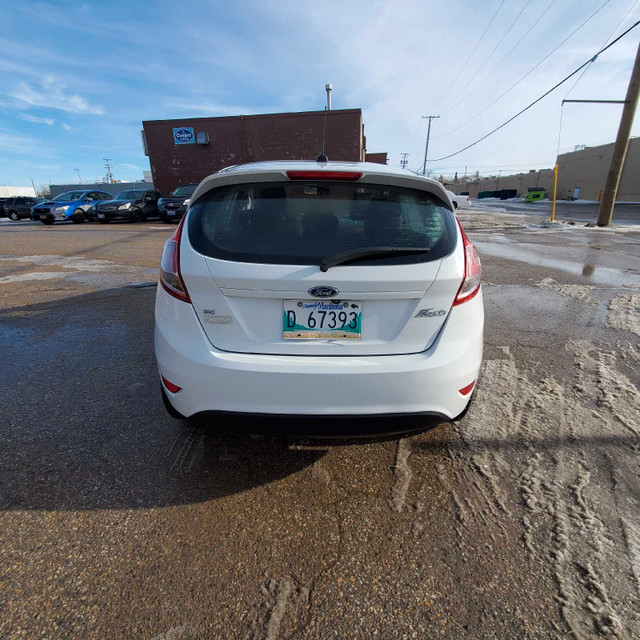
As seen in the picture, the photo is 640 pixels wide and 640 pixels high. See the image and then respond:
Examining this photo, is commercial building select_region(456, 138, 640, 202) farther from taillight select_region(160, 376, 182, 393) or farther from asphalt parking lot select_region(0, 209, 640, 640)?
taillight select_region(160, 376, 182, 393)

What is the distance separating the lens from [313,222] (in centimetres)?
202

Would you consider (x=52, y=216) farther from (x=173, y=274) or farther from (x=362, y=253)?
(x=362, y=253)

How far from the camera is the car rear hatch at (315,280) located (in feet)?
6.09

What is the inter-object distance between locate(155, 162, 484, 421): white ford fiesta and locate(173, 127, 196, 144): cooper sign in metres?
26.5

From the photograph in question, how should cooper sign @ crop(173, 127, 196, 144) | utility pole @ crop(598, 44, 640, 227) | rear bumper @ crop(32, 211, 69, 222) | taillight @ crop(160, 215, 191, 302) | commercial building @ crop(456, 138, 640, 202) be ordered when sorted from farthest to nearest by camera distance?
commercial building @ crop(456, 138, 640, 202) < cooper sign @ crop(173, 127, 196, 144) < rear bumper @ crop(32, 211, 69, 222) < utility pole @ crop(598, 44, 640, 227) < taillight @ crop(160, 215, 191, 302)

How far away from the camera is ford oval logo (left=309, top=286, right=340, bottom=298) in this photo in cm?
184

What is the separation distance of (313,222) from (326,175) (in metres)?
0.27

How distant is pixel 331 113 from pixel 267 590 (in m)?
25.5

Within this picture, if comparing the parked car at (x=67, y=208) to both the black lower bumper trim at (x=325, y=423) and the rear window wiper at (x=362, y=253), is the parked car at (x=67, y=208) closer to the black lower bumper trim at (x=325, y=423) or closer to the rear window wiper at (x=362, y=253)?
the black lower bumper trim at (x=325, y=423)

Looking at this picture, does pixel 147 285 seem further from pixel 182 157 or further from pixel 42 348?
pixel 182 157

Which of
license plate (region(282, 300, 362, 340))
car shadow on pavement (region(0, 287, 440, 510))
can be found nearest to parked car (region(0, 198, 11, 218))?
car shadow on pavement (region(0, 287, 440, 510))

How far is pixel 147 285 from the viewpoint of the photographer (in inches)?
256

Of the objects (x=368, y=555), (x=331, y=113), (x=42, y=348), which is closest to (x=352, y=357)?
(x=368, y=555)

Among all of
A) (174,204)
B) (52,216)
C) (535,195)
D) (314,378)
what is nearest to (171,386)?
(314,378)
